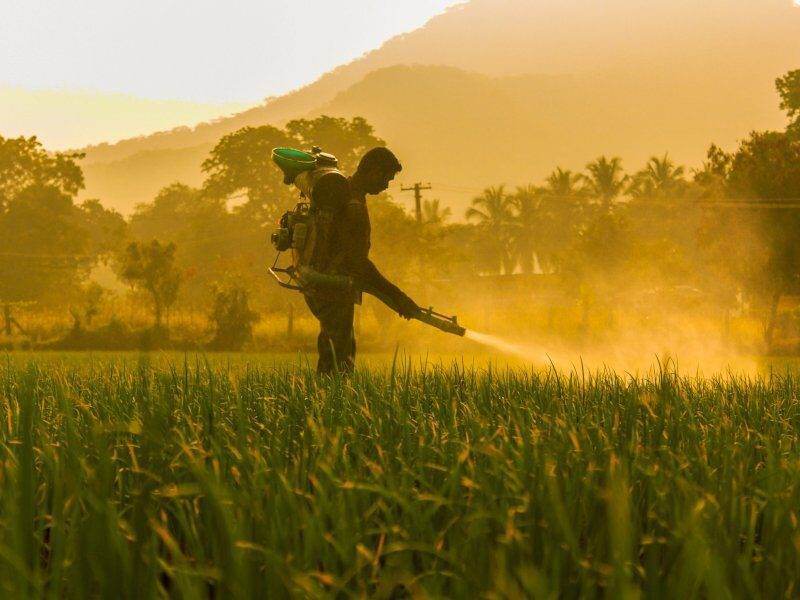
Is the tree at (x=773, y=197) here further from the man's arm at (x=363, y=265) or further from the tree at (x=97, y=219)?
the tree at (x=97, y=219)

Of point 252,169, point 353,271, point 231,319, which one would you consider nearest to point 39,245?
point 252,169

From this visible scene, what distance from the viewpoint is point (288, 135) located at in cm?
6906

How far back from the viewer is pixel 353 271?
7664 mm

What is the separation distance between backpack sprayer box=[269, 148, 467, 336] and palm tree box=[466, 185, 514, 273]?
10227cm

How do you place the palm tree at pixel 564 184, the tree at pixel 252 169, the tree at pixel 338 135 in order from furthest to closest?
1. the palm tree at pixel 564 184
2. the tree at pixel 252 169
3. the tree at pixel 338 135

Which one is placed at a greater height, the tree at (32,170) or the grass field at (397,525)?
the tree at (32,170)

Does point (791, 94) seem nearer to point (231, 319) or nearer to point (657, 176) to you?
point (231, 319)

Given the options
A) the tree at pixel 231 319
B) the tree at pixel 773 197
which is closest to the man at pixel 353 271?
the tree at pixel 231 319

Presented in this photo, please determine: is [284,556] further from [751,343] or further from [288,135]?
[288,135]

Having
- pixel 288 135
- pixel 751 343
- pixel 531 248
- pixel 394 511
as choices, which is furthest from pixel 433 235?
pixel 531 248

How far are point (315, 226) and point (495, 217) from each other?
345 feet

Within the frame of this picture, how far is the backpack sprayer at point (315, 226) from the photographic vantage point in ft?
24.6

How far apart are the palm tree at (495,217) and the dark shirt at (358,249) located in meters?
102

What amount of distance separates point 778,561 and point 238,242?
229 ft
